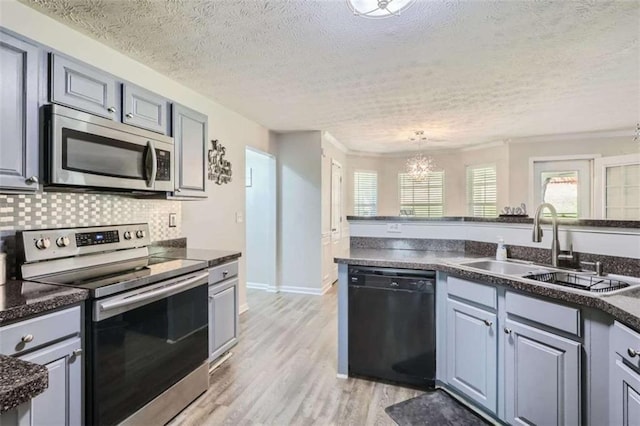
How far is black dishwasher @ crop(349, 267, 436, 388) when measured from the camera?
227 centimetres

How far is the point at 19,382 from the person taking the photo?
651 millimetres

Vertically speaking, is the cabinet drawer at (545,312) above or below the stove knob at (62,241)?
below

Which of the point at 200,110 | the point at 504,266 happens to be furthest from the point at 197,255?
the point at 504,266

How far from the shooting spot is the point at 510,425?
1813 millimetres

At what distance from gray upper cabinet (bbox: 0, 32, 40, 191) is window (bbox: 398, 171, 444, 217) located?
6.01 metres

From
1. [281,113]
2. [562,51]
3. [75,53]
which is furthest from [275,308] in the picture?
[562,51]

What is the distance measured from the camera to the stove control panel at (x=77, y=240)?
69.9 inches

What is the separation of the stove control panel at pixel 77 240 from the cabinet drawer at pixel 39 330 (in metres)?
0.58

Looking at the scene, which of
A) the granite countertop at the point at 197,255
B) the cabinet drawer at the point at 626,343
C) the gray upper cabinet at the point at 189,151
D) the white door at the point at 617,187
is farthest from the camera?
the white door at the point at 617,187

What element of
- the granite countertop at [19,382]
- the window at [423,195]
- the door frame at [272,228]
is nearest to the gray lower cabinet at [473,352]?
the granite countertop at [19,382]

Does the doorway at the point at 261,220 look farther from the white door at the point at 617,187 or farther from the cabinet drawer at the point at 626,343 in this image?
the white door at the point at 617,187

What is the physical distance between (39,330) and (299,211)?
3684 millimetres

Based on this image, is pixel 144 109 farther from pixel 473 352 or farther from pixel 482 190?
pixel 482 190

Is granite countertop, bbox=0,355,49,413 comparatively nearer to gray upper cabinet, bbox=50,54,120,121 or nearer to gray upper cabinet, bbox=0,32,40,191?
gray upper cabinet, bbox=0,32,40,191
